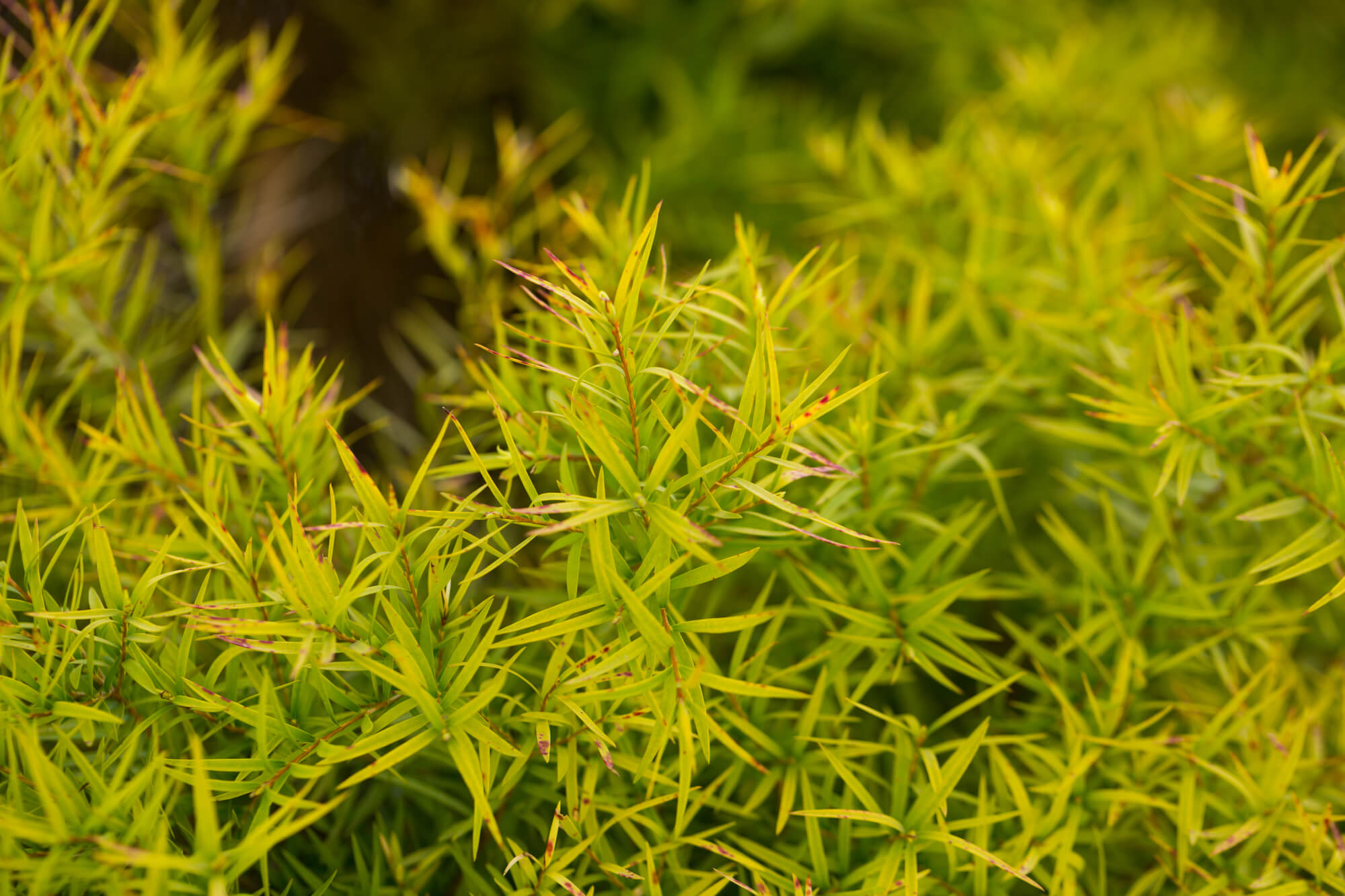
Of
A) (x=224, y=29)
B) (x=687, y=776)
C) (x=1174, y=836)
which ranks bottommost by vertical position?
(x=1174, y=836)

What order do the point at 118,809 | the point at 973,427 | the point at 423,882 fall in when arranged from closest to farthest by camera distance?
the point at 118,809
the point at 423,882
the point at 973,427

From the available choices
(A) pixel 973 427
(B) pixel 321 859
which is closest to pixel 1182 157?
(A) pixel 973 427

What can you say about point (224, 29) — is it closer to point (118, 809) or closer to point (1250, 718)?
point (118, 809)

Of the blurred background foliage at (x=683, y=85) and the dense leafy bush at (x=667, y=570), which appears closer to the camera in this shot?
the dense leafy bush at (x=667, y=570)

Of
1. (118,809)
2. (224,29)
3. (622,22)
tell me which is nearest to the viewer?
(118,809)

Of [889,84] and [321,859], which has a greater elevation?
[889,84]

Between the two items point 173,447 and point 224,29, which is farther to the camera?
point 224,29

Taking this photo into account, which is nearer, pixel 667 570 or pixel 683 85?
pixel 667 570

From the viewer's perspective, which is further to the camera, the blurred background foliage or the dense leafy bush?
the blurred background foliage
